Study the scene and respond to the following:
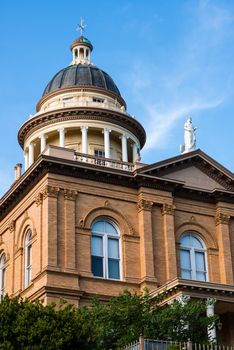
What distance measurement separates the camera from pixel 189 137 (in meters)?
48.5

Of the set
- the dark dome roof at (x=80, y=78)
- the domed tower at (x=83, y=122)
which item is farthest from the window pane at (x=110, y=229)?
the dark dome roof at (x=80, y=78)

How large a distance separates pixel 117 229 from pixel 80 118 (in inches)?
454

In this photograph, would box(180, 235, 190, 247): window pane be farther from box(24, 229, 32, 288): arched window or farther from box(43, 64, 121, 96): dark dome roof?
box(43, 64, 121, 96): dark dome roof

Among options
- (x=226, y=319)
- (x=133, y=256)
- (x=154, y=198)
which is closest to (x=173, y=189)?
(x=154, y=198)

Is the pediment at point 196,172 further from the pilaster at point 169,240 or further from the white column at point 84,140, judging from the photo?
the white column at point 84,140

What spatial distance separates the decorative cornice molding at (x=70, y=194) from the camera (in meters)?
42.6

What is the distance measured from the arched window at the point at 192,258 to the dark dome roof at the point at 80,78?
1568 cm

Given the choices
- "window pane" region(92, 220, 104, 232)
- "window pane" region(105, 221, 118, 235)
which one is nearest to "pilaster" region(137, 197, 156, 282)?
"window pane" region(105, 221, 118, 235)

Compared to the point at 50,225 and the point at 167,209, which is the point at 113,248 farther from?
the point at 50,225

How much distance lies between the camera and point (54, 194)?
42156 millimetres

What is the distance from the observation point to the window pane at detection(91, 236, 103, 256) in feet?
140

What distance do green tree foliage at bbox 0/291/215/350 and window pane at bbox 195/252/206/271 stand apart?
883 centimetres

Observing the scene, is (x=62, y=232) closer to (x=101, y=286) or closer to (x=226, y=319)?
(x=101, y=286)

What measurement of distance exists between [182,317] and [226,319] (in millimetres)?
10111
